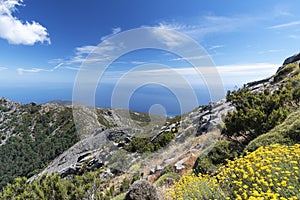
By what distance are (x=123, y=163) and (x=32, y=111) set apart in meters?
153

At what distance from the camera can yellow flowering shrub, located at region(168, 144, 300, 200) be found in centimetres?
312

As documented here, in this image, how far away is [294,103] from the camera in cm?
1245

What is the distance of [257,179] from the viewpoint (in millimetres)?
3227

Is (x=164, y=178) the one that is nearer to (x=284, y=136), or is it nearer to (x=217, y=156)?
(x=217, y=156)

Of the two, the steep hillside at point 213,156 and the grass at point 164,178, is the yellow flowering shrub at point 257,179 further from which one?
the grass at point 164,178

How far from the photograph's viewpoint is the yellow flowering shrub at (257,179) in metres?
3.12

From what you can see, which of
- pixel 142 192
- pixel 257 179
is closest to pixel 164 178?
pixel 142 192

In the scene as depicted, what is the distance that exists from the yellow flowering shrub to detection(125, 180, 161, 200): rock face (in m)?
1.21

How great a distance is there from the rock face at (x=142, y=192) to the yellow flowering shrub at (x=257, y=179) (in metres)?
1.21

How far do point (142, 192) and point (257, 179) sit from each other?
3870mm

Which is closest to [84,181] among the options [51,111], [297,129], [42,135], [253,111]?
[253,111]

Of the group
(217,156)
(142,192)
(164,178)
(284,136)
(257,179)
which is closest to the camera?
(257,179)

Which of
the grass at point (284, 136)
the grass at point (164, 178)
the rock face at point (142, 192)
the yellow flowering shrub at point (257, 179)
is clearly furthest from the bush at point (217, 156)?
the yellow flowering shrub at point (257, 179)

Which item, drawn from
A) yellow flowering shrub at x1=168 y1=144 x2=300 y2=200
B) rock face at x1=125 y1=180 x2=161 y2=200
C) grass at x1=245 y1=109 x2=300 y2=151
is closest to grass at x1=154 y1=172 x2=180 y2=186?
rock face at x1=125 y1=180 x2=161 y2=200
